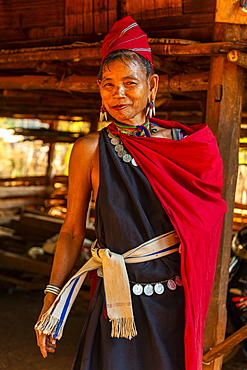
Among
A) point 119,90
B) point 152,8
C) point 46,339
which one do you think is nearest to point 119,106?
point 119,90

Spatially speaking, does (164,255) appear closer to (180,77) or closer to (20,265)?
(180,77)

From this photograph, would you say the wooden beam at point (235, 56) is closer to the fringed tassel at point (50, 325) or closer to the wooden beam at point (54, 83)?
the wooden beam at point (54, 83)

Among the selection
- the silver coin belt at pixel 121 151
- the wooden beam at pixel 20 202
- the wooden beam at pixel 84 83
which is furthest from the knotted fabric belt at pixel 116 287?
→ the wooden beam at pixel 20 202

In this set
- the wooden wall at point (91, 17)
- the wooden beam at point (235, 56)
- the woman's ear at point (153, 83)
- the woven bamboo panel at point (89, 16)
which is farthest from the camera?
the woven bamboo panel at point (89, 16)

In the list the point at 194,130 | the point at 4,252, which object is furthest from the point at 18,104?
the point at 194,130

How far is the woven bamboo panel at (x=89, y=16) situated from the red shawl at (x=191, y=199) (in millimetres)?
1518

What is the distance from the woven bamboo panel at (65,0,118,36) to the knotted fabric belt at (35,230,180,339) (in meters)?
1.91

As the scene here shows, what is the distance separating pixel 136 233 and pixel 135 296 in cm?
25

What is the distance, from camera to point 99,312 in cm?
202

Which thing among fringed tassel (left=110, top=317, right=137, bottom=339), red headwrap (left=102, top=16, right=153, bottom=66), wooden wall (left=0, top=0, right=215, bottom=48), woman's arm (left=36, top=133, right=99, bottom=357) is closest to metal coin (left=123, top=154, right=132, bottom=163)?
woman's arm (left=36, top=133, right=99, bottom=357)

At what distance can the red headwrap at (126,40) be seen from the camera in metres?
2.06

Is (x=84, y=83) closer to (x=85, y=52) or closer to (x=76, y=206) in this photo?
(x=85, y=52)

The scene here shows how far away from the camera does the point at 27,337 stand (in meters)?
5.09

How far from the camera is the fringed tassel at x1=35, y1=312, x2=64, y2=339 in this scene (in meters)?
1.98
